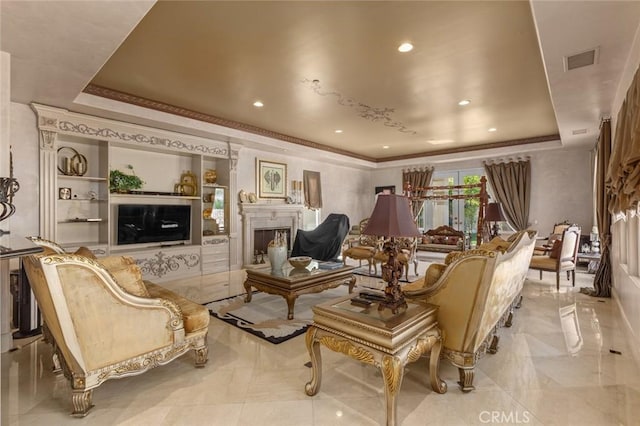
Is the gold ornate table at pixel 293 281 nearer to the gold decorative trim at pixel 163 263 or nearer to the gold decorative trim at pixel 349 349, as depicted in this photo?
the gold decorative trim at pixel 349 349

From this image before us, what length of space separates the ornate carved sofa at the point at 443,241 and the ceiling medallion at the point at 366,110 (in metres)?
2.12

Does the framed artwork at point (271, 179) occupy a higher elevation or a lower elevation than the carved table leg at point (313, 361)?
higher

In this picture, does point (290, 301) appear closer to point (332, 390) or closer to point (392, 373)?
point (332, 390)

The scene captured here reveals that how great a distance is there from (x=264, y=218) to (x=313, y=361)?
4853 mm

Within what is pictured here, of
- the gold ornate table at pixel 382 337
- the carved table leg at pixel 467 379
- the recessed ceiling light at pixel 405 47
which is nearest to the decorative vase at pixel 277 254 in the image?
the gold ornate table at pixel 382 337

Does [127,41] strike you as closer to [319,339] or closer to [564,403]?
[319,339]

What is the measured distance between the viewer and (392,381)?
165 centimetres

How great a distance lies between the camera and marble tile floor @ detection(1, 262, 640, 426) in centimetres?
185

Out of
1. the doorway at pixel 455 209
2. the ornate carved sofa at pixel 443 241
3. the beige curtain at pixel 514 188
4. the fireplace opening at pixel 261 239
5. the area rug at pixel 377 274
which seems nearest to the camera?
the area rug at pixel 377 274

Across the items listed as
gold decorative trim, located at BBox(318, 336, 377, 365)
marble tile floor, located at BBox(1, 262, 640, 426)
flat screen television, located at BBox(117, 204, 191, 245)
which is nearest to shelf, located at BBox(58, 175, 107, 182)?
flat screen television, located at BBox(117, 204, 191, 245)

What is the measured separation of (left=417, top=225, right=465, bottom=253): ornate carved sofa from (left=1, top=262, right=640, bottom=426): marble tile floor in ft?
9.34

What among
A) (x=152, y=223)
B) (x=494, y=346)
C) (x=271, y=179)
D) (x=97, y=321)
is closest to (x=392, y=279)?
(x=494, y=346)

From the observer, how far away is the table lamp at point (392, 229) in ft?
6.31

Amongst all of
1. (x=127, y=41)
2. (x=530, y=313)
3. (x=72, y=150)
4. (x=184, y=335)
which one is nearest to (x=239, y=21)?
(x=127, y=41)
